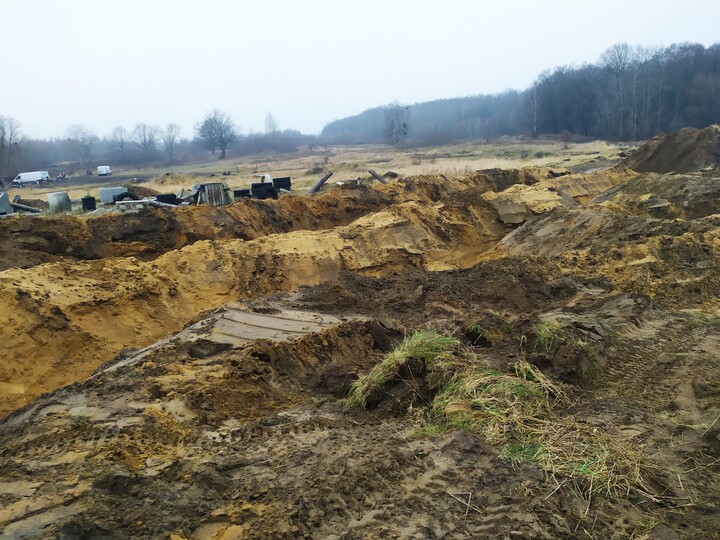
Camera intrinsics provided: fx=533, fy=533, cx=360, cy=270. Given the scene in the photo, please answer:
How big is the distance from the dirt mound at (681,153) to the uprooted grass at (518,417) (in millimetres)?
19617

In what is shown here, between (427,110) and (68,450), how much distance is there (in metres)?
145

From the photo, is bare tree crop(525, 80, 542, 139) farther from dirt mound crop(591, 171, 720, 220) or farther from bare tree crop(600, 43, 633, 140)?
dirt mound crop(591, 171, 720, 220)

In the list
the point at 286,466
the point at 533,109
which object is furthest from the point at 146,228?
the point at 533,109

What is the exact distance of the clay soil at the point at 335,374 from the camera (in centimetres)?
320

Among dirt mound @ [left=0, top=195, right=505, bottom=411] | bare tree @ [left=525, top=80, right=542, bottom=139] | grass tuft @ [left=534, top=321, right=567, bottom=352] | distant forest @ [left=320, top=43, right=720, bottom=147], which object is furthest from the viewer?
bare tree @ [left=525, top=80, right=542, bottom=139]

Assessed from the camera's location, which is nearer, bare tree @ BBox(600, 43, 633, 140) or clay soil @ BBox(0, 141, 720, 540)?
clay soil @ BBox(0, 141, 720, 540)

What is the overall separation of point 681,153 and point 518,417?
2249 centimetres

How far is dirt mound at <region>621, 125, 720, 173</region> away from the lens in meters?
21.0

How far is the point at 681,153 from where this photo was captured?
22.1 m

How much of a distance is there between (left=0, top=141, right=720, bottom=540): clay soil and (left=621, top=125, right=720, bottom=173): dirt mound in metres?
9.34

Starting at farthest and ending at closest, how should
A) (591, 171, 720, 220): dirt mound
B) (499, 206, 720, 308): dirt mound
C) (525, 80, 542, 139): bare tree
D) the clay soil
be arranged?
(525, 80, 542, 139): bare tree, (591, 171, 720, 220): dirt mound, (499, 206, 720, 308): dirt mound, the clay soil

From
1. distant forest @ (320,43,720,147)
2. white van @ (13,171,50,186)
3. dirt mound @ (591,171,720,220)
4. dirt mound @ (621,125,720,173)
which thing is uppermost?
distant forest @ (320,43,720,147)

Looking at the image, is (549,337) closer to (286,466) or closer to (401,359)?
(401,359)

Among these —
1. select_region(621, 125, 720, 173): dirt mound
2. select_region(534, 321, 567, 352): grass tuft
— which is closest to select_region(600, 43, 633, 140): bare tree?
select_region(621, 125, 720, 173): dirt mound
